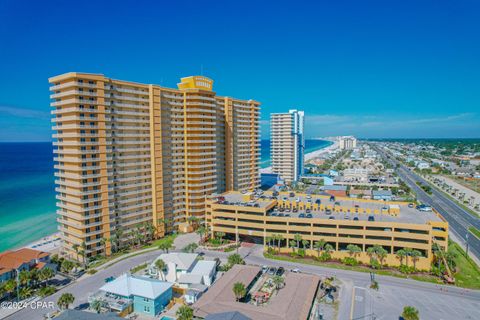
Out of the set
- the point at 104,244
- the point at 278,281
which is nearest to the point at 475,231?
the point at 278,281

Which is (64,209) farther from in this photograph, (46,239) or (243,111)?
(243,111)

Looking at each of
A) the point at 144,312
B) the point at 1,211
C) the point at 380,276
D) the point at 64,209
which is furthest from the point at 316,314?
the point at 1,211

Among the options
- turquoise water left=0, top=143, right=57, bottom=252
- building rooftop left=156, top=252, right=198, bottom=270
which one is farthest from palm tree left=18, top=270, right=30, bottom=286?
turquoise water left=0, top=143, right=57, bottom=252

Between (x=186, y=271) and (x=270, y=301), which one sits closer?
(x=270, y=301)

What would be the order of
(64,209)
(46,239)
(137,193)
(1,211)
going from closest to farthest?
(64,209)
(137,193)
(46,239)
(1,211)

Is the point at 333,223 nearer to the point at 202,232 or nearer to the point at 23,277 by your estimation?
the point at 202,232
